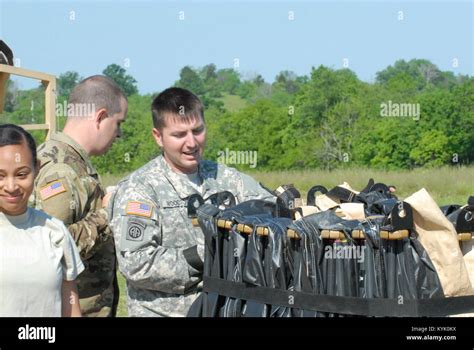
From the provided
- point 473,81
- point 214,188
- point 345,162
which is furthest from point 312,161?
point 214,188

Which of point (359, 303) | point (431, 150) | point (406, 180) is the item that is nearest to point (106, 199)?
point (359, 303)

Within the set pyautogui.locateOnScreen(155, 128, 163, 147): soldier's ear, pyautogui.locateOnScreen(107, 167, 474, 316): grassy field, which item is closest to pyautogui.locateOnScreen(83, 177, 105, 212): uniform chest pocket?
pyautogui.locateOnScreen(155, 128, 163, 147): soldier's ear

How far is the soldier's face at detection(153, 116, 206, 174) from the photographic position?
15.2 feet

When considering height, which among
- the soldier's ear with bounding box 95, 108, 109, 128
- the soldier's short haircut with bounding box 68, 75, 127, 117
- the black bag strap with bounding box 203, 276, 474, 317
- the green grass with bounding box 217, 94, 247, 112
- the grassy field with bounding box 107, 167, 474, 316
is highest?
the green grass with bounding box 217, 94, 247, 112

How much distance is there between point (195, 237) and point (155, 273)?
326 mm

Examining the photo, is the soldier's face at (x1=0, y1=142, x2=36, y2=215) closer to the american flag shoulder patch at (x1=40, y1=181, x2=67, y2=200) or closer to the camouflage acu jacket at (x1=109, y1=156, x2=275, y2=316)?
the camouflage acu jacket at (x1=109, y1=156, x2=275, y2=316)

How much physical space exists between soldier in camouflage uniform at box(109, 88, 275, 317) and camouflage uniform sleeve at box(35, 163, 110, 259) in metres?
0.14

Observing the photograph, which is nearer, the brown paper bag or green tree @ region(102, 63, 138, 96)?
the brown paper bag

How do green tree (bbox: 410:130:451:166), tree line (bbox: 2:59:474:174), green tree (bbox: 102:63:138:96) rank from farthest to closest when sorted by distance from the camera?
green tree (bbox: 102:63:138:96) → green tree (bbox: 410:130:451:166) → tree line (bbox: 2:59:474:174)

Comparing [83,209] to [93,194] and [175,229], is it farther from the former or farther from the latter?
[175,229]

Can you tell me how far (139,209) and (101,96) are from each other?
878 millimetres

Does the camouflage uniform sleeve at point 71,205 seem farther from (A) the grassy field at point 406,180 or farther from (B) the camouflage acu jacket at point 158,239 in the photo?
(A) the grassy field at point 406,180

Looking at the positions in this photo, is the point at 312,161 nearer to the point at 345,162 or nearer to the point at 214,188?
the point at 345,162
